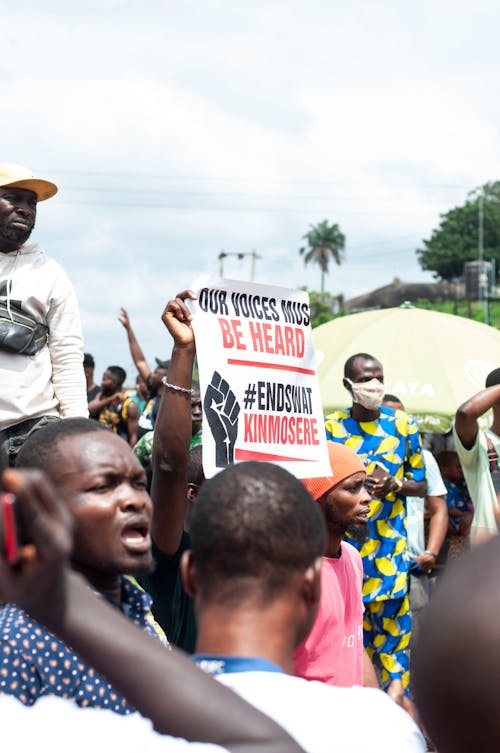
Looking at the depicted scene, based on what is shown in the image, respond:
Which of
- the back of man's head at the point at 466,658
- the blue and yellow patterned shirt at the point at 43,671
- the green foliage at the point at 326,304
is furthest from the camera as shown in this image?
the green foliage at the point at 326,304

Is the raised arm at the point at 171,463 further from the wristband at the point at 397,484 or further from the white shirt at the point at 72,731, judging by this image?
the wristband at the point at 397,484

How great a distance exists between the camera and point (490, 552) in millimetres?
1325

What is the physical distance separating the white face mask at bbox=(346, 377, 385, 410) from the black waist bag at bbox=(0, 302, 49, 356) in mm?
2451

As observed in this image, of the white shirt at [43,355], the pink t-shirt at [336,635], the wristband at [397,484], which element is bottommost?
the pink t-shirt at [336,635]

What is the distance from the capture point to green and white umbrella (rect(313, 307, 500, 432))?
32.1ft

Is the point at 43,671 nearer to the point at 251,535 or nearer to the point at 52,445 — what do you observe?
the point at 251,535

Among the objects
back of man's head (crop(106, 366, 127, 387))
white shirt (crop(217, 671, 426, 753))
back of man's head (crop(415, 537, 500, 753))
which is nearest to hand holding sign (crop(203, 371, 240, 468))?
white shirt (crop(217, 671, 426, 753))

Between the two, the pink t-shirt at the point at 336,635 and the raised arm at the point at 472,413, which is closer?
the pink t-shirt at the point at 336,635

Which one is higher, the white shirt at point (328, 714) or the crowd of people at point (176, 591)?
the crowd of people at point (176, 591)

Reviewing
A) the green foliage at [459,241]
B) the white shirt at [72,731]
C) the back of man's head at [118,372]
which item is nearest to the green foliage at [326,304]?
the green foliage at [459,241]

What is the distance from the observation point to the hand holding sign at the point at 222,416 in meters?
4.19

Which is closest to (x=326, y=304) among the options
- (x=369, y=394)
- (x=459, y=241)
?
(x=459, y=241)

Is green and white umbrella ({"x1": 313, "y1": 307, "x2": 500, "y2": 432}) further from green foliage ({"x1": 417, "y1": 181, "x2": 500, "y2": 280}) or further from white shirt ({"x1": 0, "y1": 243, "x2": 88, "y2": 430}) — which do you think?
green foliage ({"x1": 417, "y1": 181, "x2": 500, "y2": 280})

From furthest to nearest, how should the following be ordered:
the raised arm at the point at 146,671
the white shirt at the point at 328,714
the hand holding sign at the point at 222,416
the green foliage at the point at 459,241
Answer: the green foliage at the point at 459,241 < the hand holding sign at the point at 222,416 < the white shirt at the point at 328,714 < the raised arm at the point at 146,671
